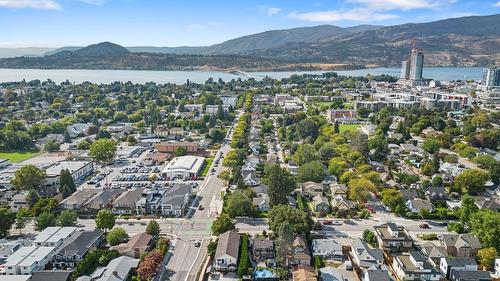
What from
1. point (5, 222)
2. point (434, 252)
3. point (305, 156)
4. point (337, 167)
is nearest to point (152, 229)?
point (5, 222)

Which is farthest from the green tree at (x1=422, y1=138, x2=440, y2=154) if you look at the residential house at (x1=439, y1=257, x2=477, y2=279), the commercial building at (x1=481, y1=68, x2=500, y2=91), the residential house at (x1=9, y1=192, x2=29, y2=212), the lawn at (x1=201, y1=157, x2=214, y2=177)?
the commercial building at (x1=481, y1=68, x2=500, y2=91)

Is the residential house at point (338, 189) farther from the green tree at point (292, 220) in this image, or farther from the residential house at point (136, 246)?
the residential house at point (136, 246)

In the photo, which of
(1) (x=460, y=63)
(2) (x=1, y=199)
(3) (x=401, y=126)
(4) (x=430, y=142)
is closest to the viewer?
(2) (x=1, y=199)

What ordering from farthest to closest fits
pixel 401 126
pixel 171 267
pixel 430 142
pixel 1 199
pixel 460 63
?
pixel 460 63, pixel 401 126, pixel 430 142, pixel 1 199, pixel 171 267

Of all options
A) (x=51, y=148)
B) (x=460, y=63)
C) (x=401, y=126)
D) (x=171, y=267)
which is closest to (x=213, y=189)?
(x=171, y=267)

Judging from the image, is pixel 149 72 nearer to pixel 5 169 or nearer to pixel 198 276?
pixel 5 169

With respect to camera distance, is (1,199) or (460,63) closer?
(1,199)

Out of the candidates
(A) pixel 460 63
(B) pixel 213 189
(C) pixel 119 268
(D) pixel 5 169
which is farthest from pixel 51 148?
(A) pixel 460 63

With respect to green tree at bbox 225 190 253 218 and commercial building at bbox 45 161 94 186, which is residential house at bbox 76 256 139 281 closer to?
green tree at bbox 225 190 253 218
